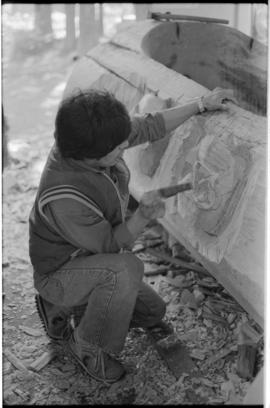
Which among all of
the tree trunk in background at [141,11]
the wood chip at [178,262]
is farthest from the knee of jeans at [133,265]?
the tree trunk in background at [141,11]

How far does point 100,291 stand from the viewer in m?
2.30

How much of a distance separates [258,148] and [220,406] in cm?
97

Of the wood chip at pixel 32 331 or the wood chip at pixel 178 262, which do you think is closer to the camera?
the wood chip at pixel 32 331

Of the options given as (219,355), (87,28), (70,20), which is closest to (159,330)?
(219,355)

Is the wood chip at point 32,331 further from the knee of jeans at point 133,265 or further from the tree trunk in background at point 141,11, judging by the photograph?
the tree trunk in background at point 141,11

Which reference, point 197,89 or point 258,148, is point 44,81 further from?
point 258,148

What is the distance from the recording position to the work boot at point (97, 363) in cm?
241

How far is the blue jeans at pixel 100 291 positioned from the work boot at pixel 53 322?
0.19m

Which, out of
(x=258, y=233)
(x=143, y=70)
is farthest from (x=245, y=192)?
(x=143, y=70)

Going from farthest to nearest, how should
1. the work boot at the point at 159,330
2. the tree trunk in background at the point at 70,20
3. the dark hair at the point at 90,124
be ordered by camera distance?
the tree trunk in background at the point at 70,20
the work boot at the point at 159,330
the dark hair at the point at 90,124

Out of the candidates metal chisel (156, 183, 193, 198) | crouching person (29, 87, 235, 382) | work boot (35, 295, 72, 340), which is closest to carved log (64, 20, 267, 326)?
metal chisel (156, 183, 193, 198)

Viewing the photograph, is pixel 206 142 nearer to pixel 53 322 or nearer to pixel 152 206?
pixel 152 206

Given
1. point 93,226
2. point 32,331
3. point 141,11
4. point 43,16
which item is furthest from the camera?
point 43,16

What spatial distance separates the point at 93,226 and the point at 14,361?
0.86 metres
